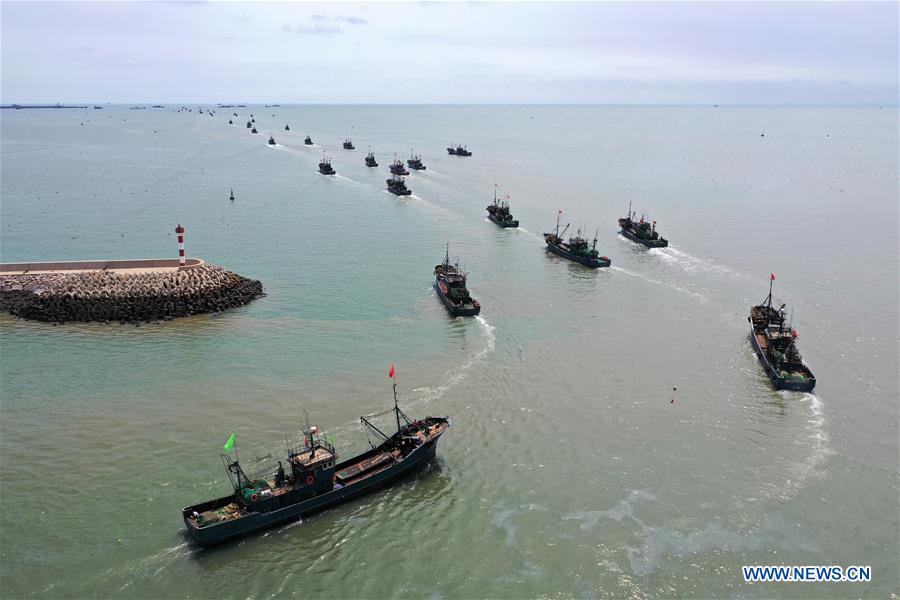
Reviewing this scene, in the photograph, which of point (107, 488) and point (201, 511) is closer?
point (201, 511)

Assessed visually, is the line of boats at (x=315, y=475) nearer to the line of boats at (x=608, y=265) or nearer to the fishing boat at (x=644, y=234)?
the line of boats at (x=608, y=265)

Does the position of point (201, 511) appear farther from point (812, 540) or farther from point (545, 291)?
point (545, 291)

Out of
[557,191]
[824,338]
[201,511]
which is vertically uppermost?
[557,191]

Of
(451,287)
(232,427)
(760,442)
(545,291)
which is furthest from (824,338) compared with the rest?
(232,427)

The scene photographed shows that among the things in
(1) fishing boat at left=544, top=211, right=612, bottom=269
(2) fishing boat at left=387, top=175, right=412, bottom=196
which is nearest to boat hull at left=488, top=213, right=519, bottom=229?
(1) fishing boat at left=544, top=211, right=612, bottom=269

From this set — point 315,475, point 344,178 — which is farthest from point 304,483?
point 344,178

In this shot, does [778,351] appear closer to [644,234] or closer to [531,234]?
[644,234]
